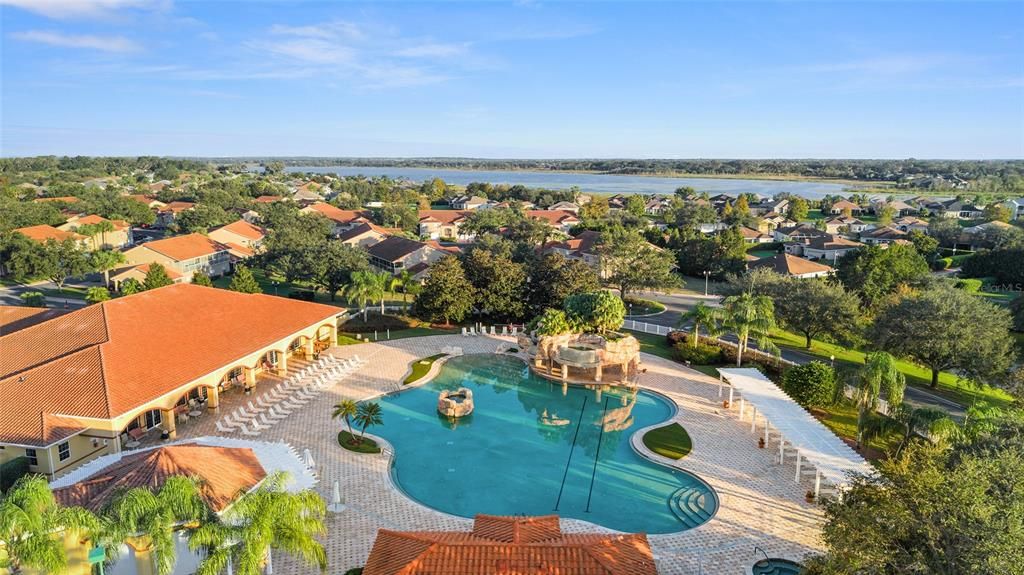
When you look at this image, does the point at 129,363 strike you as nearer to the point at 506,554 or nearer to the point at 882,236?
the point at 506,554

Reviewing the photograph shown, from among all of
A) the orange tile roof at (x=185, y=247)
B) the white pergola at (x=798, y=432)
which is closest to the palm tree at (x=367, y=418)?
the white pergola at (x=798, y=432)

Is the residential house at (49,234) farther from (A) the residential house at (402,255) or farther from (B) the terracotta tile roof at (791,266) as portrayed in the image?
(B) the terracotta tile roof at (791,266)

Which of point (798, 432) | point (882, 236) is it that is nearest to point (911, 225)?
point (882, 236)

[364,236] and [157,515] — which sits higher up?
[157,515]

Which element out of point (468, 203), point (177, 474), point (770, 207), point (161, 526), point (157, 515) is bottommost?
point (177, 474)

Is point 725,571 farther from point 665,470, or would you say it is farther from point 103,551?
point 103,551

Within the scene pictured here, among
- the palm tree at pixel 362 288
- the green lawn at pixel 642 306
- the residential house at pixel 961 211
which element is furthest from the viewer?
the residential house at pixel 961 211
